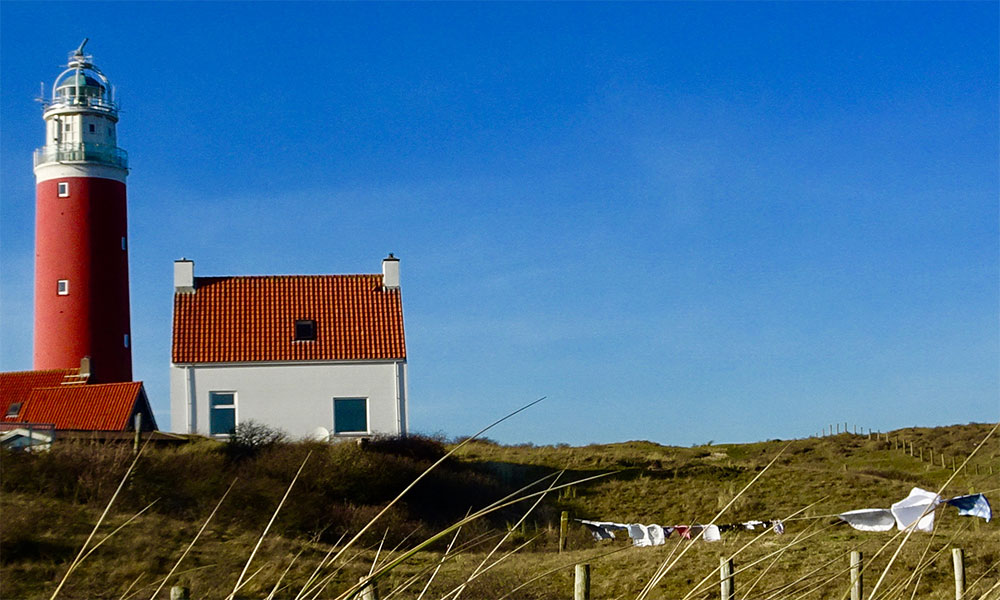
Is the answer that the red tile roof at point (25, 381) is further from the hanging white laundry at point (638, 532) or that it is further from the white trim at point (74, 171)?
the hanging white laundry at point (638, 532)

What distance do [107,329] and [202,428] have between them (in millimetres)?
5138

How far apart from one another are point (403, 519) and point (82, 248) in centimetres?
1362

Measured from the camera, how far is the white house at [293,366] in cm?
2523

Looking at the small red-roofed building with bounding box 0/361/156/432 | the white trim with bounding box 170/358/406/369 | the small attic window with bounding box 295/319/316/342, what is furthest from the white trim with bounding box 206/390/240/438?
the small attic window with bounding box 295/319/316/342

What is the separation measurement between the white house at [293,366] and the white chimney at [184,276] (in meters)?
0.46

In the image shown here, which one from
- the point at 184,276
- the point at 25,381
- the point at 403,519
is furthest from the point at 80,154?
the point at 403,519

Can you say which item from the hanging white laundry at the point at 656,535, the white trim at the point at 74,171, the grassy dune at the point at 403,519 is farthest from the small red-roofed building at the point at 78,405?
the hanging white laundry at the point at 656,535

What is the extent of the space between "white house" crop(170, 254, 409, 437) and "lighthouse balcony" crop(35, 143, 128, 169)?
495 cm

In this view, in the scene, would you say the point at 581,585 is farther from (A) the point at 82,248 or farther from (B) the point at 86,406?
(A) the point at 82,248

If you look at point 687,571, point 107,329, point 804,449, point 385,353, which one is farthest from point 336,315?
point 804,449

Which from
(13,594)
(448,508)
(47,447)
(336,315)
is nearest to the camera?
(13,594)

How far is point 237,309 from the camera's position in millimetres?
27484

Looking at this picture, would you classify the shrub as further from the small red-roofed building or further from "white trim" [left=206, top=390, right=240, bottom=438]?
the small red-roofed building

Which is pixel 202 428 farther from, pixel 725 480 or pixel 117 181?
pixel 725 480
